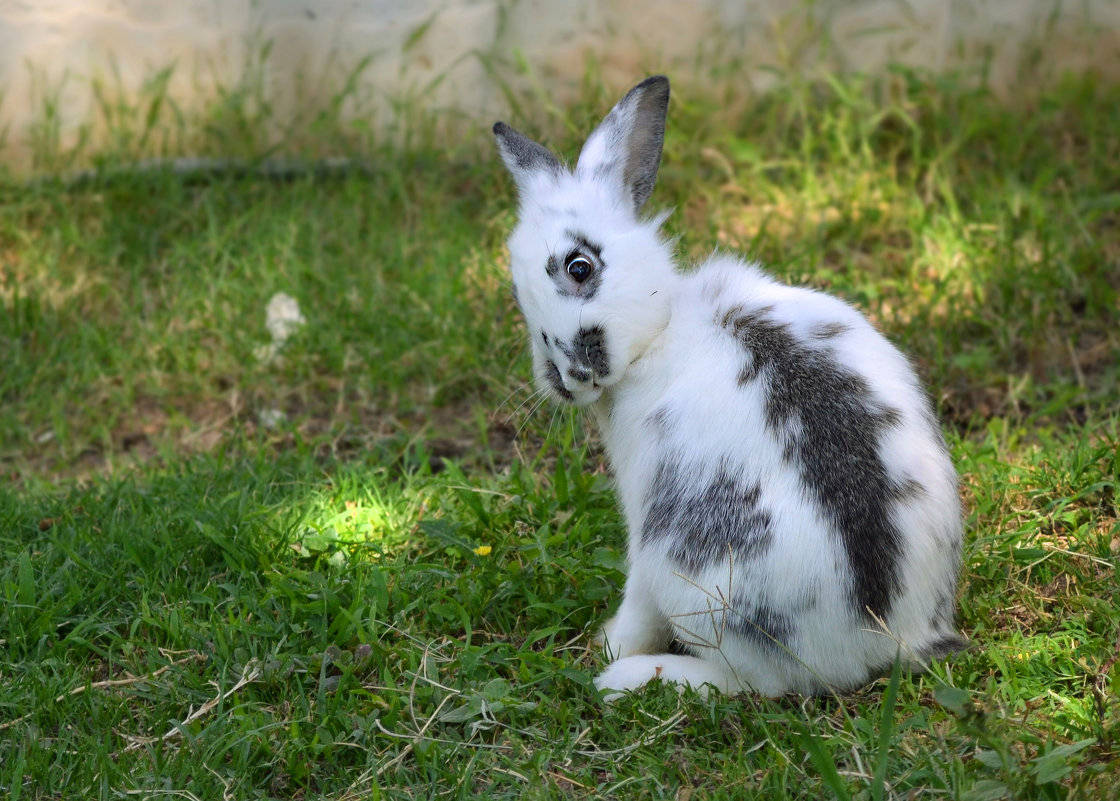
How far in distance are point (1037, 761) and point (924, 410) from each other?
869 mm

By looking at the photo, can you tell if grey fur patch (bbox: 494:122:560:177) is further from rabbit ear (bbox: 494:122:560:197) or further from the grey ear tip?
the grey ear tip

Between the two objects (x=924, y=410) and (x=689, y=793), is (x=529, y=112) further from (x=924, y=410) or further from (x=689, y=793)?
(x=689, y=793)

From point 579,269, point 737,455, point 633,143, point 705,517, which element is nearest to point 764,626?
point 705,517

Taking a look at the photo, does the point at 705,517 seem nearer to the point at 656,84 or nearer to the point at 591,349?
the point at 591,349

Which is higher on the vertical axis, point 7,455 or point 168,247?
point 168,247

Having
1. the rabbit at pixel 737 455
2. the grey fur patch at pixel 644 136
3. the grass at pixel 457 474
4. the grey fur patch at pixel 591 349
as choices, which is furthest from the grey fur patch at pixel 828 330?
the grass at pixel 457 474

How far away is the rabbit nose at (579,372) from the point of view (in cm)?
286

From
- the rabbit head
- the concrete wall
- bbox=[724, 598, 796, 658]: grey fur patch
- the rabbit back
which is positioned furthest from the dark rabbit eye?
the concrete wall

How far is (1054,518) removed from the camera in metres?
3.29

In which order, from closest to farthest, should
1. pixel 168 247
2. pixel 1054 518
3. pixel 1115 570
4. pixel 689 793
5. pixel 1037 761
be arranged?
pixel 1037 761 → pixel 689 793 → pixel 1115 570 → pixel 1054 518 → pixel 168 247

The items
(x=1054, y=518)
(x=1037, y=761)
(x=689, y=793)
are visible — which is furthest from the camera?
(x=1054, y=518)

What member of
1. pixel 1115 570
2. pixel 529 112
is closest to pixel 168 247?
pixel 529 112

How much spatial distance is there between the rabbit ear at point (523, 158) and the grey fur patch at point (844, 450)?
82 cm

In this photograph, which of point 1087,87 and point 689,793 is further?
point 1087,87
